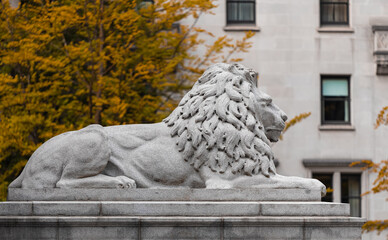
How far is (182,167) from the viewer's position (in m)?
11.0

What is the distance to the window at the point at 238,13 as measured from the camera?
32.3m

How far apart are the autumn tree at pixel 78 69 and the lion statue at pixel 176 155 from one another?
33.3ft

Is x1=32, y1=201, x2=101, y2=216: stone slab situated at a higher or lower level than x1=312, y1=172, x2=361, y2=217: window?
higher

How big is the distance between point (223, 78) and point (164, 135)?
3.70ft

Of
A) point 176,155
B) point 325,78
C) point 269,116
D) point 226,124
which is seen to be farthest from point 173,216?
point 325,78

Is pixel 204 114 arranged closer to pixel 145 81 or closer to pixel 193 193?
pixel 193 193

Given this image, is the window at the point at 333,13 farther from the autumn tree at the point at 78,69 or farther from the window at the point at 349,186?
the autumn tree at the point at 78,69

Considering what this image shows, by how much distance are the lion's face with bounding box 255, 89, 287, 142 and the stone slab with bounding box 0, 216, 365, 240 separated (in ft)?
5.85

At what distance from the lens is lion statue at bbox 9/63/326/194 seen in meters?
11.0

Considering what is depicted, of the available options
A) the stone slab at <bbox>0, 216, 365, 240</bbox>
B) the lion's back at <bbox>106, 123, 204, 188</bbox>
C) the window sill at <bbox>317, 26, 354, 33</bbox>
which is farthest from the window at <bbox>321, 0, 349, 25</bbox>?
the stone slab at <bbox>0, 216, 365, 240</bbox>

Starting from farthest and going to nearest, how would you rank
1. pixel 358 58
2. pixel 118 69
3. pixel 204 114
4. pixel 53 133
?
pixel 358 58
pixel 118 69
pixel 53 133
pixel 204 114

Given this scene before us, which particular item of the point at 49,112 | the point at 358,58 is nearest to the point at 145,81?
the point at 49,112

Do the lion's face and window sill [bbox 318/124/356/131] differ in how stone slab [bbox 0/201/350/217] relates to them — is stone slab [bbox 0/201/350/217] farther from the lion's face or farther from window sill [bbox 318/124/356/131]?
window sill [bbox 318/124/356/131]

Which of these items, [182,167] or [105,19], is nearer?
[182,167]
